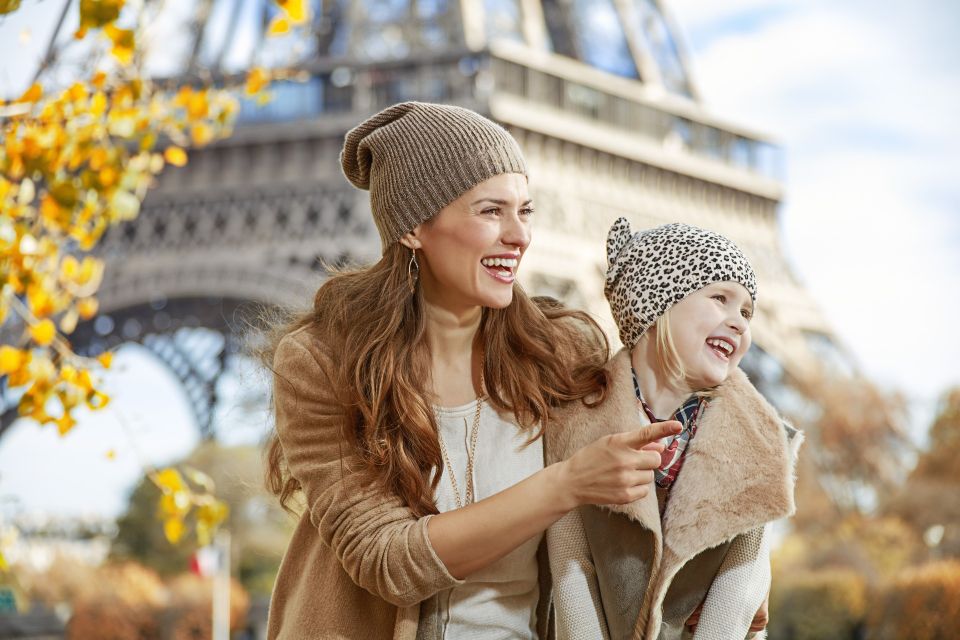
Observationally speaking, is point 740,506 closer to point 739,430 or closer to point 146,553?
point 739,430

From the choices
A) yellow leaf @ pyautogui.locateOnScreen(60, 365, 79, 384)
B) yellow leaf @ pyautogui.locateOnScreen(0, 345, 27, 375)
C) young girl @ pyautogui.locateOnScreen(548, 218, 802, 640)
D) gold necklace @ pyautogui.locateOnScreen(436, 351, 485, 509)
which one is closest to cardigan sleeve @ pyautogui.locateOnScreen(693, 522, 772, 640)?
young girl @ pyautogui.locateOnScreen(548, 218, 802, 640)

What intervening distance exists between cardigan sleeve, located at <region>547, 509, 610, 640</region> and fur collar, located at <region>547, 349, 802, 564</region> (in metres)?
0.17

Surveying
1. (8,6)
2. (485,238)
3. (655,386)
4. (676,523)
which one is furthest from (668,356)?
(8,6)

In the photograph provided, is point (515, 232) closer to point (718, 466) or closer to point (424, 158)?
point (424, 158)

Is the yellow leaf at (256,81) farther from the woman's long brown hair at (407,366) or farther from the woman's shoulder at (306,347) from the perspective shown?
the woman's shoulder at (306,347)

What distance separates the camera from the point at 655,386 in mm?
2895

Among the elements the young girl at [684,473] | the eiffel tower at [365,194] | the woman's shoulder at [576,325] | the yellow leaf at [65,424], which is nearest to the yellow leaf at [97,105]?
the yellow leaf at [65,424]

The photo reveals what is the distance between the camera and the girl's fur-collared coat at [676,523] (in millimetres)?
2646

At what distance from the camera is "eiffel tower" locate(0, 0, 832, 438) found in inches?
691

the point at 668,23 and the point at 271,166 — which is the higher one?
the point at 668,23

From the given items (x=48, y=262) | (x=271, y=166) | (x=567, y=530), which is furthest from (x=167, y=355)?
(x=567, y=530)

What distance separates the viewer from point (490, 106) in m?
17.5

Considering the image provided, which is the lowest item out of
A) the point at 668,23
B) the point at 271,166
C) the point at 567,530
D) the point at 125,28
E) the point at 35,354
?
the point at 567,530

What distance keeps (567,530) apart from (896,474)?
76.4ft
